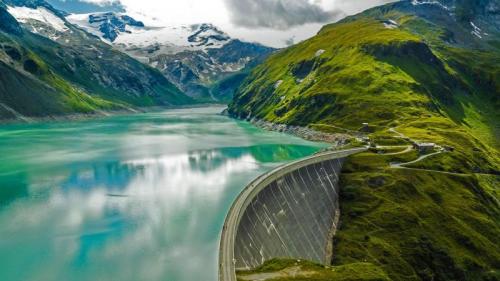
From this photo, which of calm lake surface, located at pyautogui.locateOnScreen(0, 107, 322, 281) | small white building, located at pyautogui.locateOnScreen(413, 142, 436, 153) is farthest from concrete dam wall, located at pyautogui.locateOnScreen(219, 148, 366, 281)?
small white building, located at pyautogui.locateOnScreen(413, 142, 436, 153)

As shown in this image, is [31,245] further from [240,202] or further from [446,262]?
[446,262]

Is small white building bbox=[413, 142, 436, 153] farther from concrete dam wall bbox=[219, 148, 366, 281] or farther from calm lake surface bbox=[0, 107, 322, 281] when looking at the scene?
concrete dam wall bbox=[219, 148, 366, 281]

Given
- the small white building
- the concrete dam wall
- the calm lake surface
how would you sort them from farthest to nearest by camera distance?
the small white building, the calm lake surface, the concrete dam wall

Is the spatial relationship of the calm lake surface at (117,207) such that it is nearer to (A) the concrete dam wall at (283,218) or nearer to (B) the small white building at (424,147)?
(A) the concrete dam wall at (283,218)

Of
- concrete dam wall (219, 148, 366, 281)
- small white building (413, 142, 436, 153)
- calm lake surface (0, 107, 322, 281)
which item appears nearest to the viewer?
concrete dam wall (219, 148, 366, 281)

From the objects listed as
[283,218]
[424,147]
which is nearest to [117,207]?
[283,218]

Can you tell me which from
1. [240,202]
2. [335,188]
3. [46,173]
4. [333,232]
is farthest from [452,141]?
[46,173]
